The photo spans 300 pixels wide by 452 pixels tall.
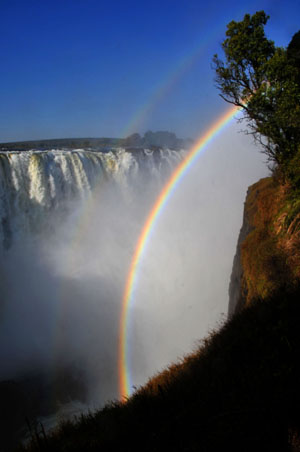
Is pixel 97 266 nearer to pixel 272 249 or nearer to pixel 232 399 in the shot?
pixel 272 249

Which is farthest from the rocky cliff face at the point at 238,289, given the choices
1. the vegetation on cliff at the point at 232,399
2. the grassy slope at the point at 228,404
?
the grassy slope at the point at 228,404

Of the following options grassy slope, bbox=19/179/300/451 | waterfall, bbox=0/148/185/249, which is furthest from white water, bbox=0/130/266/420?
grassy slope, bbox=19/179/300/451

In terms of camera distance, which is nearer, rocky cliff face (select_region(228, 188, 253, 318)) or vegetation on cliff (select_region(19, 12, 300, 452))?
vegetation on cliff (select_region(19, 12, 300, 452))

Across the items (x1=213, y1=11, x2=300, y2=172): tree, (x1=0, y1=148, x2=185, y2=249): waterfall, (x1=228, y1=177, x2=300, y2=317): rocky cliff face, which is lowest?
(x1=228, y1=177, x2=300, y2=317): rocky cliff face

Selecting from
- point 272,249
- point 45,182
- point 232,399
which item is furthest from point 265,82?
point 45,182

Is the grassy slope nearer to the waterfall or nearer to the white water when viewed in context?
the white water
